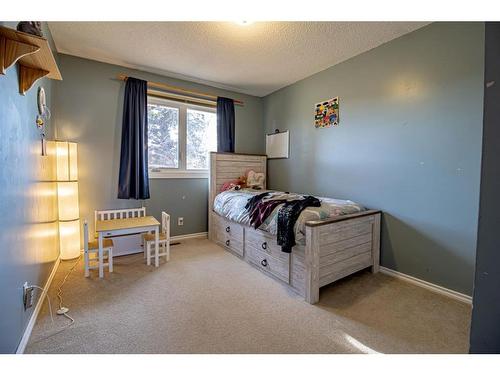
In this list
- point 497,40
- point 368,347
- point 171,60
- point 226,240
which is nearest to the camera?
point 497,40

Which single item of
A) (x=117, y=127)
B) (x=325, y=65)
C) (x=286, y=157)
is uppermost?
(x=325, y=65)

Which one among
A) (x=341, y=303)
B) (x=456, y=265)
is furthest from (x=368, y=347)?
(x=456, y=265)

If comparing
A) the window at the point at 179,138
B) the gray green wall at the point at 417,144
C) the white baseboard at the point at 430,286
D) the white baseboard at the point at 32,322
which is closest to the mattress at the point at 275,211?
the gray green wall at the point at 417,144

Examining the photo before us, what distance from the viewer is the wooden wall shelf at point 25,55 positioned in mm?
1106

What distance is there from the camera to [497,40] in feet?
2.26

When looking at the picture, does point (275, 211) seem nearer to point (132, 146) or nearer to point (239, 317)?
point (239, 317)

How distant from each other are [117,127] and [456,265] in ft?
13.2

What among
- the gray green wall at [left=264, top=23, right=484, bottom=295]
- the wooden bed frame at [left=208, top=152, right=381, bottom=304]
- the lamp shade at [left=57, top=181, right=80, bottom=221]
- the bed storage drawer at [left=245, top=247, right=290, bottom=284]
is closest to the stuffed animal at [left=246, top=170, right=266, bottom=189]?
the wooden bed frame at [left=208, top=152, right=381, bottom=304]

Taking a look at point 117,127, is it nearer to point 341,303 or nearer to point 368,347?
point 341,303

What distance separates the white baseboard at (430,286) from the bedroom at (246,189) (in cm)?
2

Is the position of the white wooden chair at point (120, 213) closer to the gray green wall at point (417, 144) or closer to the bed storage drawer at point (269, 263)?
the bed storage drawer at point (269, 263)

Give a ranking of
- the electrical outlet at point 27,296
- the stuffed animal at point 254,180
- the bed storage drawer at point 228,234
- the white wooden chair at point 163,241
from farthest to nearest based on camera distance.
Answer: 1. the stuffed animal at point 254,180
2. the bed storage drawer at point 228,234
3. the white wooden chair at point 163,241
4. the electrical outlet at point 27,296

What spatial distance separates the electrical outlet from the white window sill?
1.95 metres
